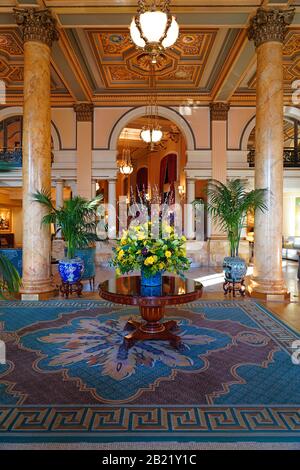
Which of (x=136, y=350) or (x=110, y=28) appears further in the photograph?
(x=110, y=28)

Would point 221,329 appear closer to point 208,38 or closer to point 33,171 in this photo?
point 33,171

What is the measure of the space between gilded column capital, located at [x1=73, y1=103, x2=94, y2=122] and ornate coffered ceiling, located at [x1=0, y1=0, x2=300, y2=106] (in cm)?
23

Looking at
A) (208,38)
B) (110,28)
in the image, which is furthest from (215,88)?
(110,28)

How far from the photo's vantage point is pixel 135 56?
819 cm

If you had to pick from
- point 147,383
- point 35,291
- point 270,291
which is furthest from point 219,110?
point 147,383

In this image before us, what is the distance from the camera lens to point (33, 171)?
5875mm

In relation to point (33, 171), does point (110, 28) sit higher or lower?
higher

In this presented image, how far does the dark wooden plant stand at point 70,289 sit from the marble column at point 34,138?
0.27 metres

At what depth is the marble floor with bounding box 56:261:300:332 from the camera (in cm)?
489

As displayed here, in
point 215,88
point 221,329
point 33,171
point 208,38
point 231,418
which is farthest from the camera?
point 215,88

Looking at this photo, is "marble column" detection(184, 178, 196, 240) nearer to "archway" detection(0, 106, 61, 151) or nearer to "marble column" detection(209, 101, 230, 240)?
"marble column" detection(209, 101, 230, 240)
